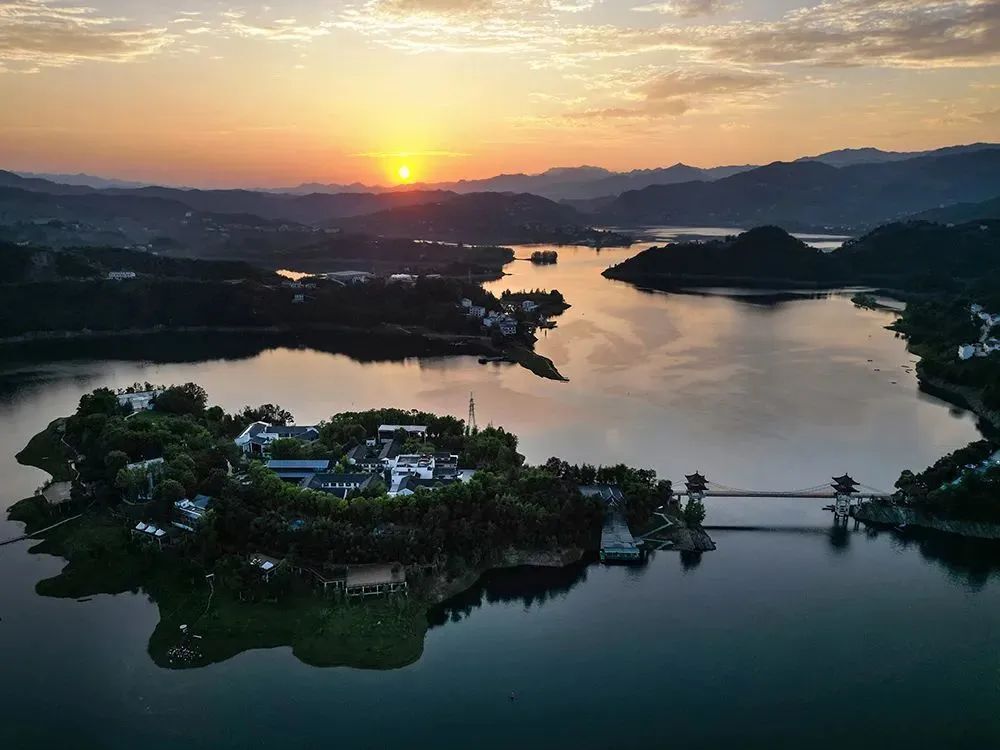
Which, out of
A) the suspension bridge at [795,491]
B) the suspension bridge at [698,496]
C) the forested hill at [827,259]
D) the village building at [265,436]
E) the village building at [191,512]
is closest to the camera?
the village building at [191,512]

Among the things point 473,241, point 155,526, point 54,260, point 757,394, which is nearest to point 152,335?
point 54,260

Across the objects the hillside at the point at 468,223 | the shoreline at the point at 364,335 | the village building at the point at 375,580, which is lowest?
the village building at the point at 375,580

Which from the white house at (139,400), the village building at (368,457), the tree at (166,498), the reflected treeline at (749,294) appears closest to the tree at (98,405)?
the white house at (139,400)

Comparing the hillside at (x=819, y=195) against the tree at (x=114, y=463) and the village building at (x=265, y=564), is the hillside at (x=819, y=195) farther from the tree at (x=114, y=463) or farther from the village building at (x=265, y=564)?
the village building at (x=265, y=564)

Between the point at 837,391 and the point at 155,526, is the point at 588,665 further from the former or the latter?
the point at 837,391

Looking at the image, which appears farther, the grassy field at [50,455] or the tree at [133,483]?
the grassy field at [50,455]

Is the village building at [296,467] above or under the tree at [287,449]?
under

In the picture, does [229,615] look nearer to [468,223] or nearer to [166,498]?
[166,498]
